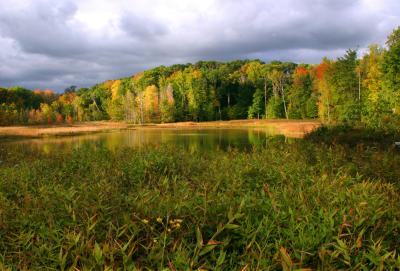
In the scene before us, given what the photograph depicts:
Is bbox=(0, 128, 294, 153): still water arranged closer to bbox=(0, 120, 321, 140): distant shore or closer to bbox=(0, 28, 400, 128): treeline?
bbox=(0, 120, 321, 140): distant shore

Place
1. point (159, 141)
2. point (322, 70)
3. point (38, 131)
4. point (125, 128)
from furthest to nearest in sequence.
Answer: point (125, 128), point (322, 70), point (38, 131), point (159, 141)

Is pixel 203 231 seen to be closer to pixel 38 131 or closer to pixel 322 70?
pixel 38 131

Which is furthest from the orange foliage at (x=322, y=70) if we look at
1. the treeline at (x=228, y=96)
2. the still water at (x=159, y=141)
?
the still water at (x=159, y=141)

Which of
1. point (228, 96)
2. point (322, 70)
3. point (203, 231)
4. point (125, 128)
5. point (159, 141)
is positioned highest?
point (322, 70)

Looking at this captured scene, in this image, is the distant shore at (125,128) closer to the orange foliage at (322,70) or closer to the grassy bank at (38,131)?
the grassy bank at (38,131)

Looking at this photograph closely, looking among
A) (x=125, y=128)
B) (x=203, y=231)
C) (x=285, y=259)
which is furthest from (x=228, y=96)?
(x=285, y=259)

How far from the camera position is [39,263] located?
10.7 ft

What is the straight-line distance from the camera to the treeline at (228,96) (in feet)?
175

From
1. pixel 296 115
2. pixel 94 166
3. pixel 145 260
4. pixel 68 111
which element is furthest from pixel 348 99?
pixel 68 111

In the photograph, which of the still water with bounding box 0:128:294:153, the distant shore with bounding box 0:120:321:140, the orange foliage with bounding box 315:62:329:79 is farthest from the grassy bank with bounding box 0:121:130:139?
the orange foliage with bounding box 315:62:329:79

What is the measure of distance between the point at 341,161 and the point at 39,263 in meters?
7.47

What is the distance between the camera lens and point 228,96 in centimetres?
10019

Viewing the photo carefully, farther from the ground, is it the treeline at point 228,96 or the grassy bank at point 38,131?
the treeline at point 228,96

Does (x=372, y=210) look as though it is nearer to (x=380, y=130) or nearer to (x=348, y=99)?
(x=380, y=130)
